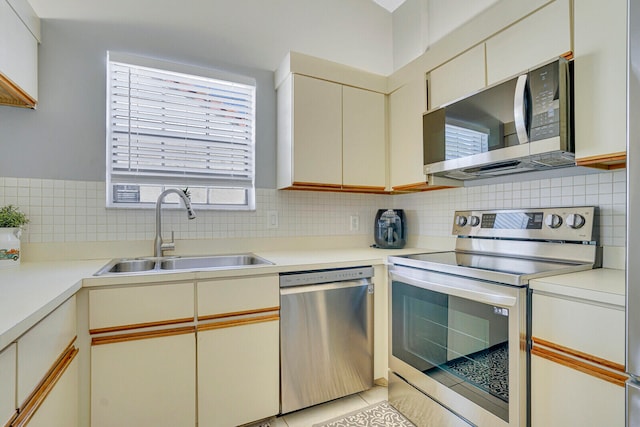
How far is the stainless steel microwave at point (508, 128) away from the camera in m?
1.33

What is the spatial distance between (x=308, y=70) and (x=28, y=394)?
198cm

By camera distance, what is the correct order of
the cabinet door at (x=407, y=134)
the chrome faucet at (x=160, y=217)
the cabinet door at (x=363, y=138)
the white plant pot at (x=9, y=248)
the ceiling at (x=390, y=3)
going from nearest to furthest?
1. the white plant pot at (x=9, y=248)
2. the chrome faucet at (x=160, y=217)
3. the cabinet door at (x=407, y=134)
4. the cabinet door at (x=363, y=138)
5. the ceiling at (x=390, y=3)

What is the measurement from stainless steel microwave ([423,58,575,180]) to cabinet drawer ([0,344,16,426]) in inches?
72.5

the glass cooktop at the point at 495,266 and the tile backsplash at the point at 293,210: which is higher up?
the tile backsplash at the point at 293,210

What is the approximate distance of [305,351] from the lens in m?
1.68

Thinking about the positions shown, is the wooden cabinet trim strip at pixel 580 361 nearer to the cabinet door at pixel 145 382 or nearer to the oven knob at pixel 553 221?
the oven knob at pixel 553 221

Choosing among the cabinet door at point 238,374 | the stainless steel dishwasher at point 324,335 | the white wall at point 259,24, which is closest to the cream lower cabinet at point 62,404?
the cabinet door at point 238,374

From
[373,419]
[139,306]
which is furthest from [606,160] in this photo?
[139,306]

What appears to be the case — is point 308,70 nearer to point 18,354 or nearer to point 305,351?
point 305,351

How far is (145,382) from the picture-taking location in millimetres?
1370

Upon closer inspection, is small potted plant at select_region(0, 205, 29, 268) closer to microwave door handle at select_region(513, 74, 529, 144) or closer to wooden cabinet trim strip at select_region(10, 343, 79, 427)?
wooden cabinet trim strip at select_region(10, 343, 79, 427)

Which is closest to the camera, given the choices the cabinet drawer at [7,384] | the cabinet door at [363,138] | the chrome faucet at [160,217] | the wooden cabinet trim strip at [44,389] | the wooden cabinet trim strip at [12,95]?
the cabinet drawer at [7,384]

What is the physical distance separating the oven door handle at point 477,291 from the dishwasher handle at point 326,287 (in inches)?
11.4

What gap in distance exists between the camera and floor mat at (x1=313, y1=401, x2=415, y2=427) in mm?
1659
